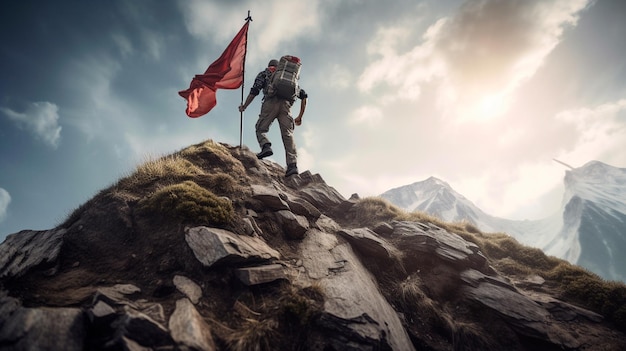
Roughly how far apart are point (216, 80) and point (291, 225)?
7.88 m

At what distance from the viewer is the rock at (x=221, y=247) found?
4.92 meters

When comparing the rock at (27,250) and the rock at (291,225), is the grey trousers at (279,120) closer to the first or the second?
the rock at (291,225)

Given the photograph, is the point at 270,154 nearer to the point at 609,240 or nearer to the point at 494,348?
the point at 494,348

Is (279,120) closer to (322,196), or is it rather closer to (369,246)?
(322,196)

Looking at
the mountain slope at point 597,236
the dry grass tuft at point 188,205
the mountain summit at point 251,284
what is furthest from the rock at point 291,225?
the mountain slope at point 597,236

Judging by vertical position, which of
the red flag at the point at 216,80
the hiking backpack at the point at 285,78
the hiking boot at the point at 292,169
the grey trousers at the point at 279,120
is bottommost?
the hiking boot at the point at 292,169

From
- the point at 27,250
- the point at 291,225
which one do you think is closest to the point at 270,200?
the point at 291,225

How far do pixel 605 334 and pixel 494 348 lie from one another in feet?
12.0

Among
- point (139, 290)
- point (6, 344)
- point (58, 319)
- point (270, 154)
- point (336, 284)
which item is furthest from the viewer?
point (270, 154)

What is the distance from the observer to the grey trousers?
1044 centimetres

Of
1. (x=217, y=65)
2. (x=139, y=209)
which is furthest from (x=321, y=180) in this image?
(x=139, y=209)

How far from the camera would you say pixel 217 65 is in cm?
1131

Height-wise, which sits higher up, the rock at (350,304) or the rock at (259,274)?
the rock at (259,274)

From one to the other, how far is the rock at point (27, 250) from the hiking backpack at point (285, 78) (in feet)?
25.9
